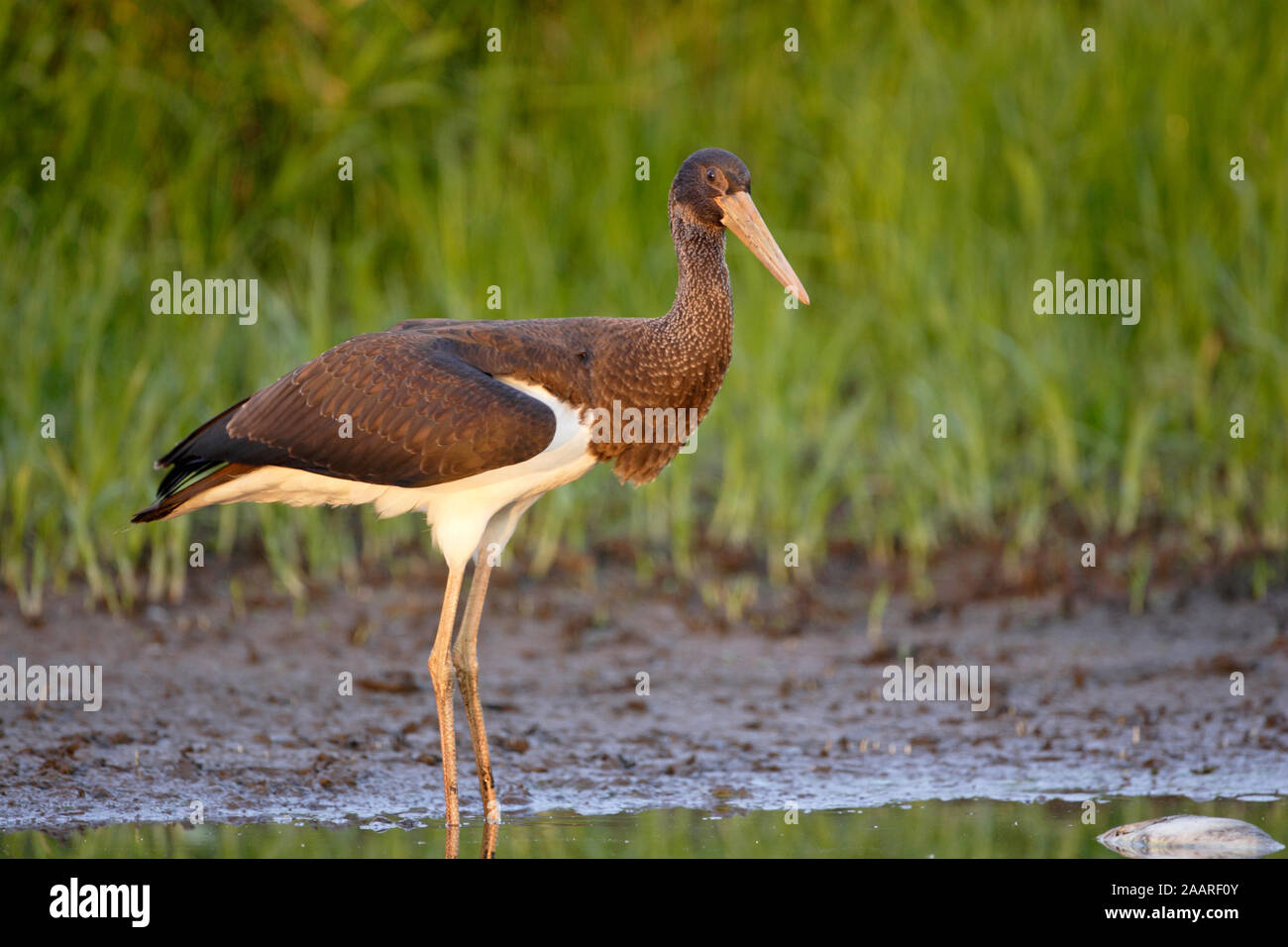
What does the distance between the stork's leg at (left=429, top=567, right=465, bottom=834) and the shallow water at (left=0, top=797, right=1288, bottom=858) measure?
0.12 meters

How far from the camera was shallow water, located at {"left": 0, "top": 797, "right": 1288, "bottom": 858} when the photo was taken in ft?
15.2

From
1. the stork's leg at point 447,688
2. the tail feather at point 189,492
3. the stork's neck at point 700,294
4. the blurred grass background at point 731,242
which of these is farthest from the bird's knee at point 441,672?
the blurred grass background at point 731,242

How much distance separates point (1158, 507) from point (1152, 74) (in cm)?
239

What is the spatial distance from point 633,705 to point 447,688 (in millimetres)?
985

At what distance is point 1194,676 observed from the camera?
639cm

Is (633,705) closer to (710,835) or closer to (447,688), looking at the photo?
(447,688)

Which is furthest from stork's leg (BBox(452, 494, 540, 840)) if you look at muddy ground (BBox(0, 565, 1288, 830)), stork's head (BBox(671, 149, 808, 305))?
stork's head (BBox(671, 149, 808, 305))

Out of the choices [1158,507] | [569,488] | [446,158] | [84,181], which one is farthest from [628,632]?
[84,181]

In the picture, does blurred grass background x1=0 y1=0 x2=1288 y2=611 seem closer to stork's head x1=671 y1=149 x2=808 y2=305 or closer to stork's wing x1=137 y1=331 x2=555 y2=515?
stork's wing x1=137 y1=331 x2=555 y2=515

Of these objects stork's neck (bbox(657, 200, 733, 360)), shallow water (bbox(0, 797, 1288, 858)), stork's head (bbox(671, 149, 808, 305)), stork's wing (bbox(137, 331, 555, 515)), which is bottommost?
shallow water (bbox(0, 797, 1288, 858))

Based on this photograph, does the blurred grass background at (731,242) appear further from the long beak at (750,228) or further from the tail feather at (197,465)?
the long beak at (750,228)

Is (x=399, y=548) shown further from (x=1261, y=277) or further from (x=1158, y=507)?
(x=1261, y=277)

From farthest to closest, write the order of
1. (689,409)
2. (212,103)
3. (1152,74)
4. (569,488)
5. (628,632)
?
(212,103)
(1152,74)
(569,488)
(628,632)
(689,409)

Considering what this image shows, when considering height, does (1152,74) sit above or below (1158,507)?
above
